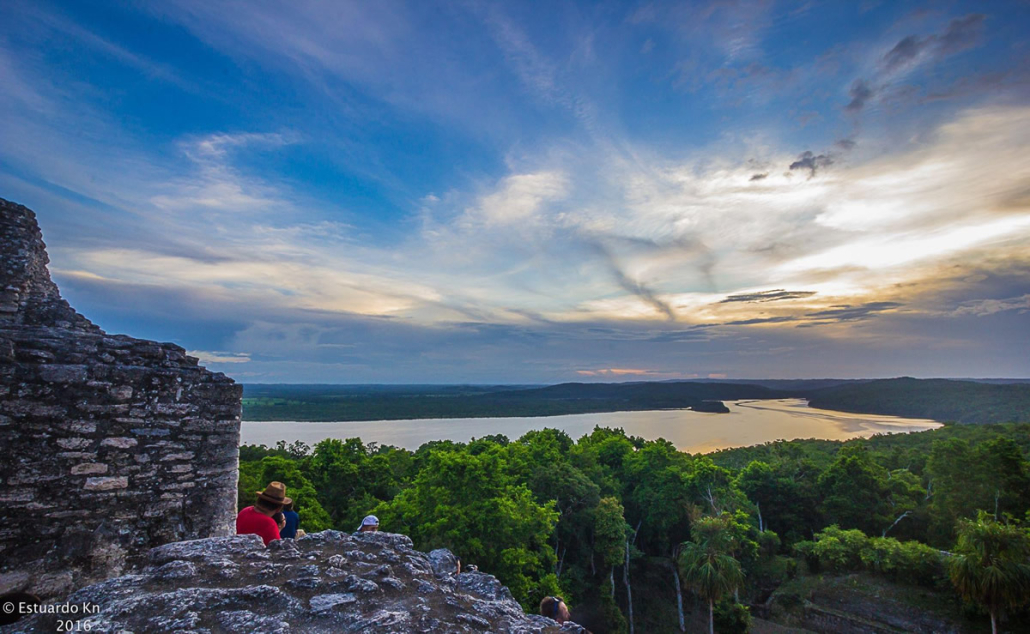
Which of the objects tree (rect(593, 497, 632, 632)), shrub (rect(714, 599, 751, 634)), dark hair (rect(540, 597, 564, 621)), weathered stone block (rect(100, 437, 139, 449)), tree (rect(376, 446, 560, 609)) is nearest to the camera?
weathered stone block (rect(100, 437, 139, 449))

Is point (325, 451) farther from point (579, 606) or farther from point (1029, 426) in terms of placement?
point (1029, 426)

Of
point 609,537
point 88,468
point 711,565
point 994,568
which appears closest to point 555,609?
point 88,468

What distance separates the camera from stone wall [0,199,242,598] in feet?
9.96

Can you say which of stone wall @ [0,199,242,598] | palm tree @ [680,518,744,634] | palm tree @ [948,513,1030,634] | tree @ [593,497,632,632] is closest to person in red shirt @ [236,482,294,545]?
stone wall @ [0,199,242,598]

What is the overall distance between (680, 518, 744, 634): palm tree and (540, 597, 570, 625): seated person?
1322 centimetres

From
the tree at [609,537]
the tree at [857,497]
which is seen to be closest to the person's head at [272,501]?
the tree at [609,537]

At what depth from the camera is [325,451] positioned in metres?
17.3

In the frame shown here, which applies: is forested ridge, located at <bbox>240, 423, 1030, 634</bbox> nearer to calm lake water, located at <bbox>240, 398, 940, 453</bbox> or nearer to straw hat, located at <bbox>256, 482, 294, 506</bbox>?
straw hat, located at <bbox>256, 482, 294, 506</bbox>

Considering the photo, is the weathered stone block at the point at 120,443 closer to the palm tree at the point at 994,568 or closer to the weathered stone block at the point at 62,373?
the weathered stone block at the point at 62,373

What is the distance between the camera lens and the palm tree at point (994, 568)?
12383 mm

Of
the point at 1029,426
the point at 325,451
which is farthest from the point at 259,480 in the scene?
the point at 1029,426

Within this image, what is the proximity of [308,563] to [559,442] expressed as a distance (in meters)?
26.4

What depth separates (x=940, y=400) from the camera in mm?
70188

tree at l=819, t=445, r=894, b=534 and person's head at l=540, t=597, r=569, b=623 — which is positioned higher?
person's head at l=540, t=597, r=569, b=623
